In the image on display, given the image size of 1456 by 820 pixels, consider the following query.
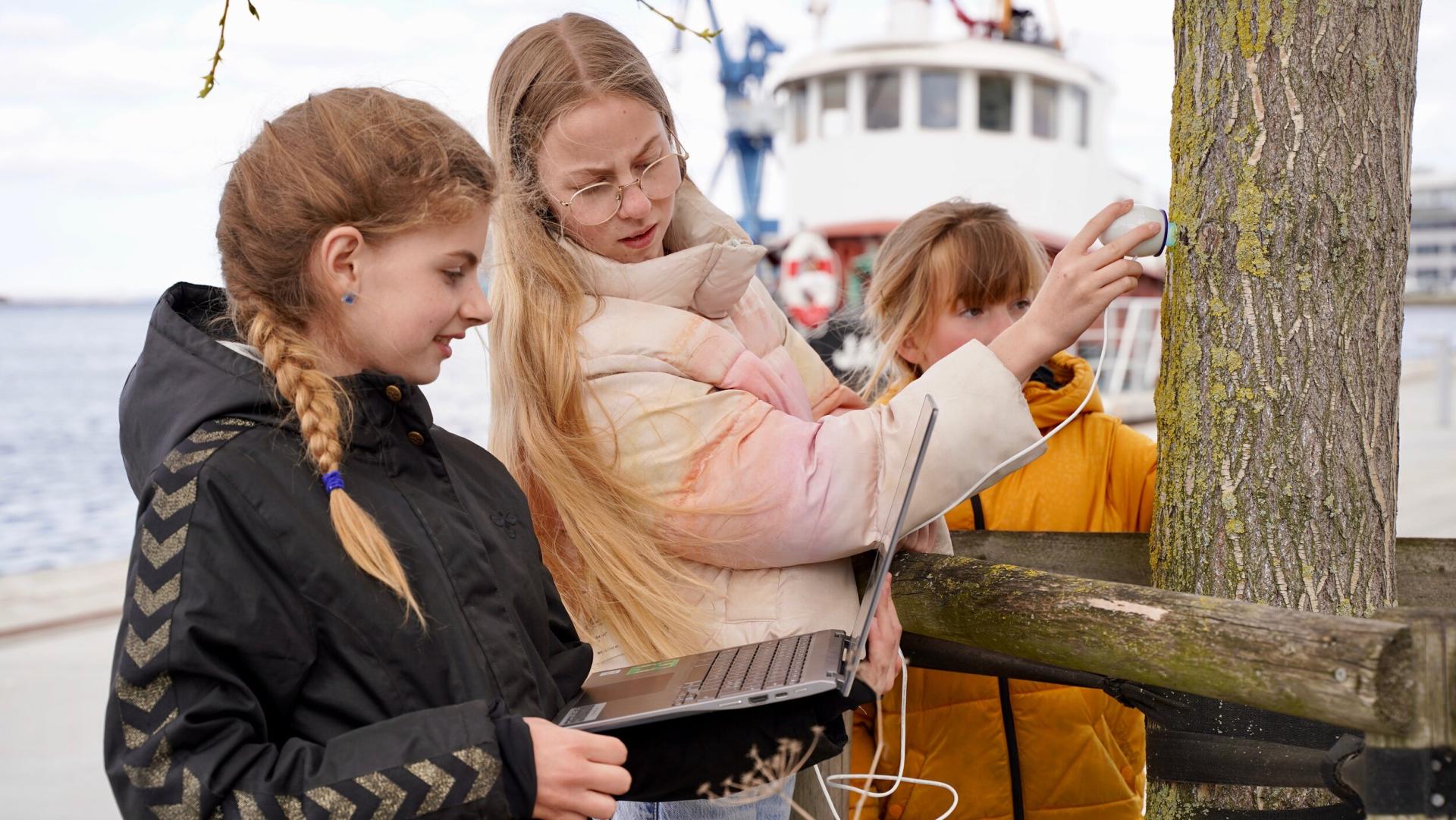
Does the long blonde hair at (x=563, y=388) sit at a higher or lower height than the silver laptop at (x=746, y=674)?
higher

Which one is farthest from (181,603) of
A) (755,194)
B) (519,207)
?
(755,194)

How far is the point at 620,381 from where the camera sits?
1.78 meters

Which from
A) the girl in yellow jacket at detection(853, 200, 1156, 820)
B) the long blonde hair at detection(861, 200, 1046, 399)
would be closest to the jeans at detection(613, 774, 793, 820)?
the girl in yellow jacket at detection(853, 200, 1156, 820)

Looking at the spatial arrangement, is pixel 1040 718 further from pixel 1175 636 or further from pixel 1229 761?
pixel 1175 636

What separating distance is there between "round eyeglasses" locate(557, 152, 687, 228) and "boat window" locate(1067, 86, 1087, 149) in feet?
55.2

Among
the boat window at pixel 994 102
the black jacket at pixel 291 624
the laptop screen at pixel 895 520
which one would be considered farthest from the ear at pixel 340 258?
the boat window at pixel 994 102

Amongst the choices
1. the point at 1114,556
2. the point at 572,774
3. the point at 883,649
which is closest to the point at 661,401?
the point at 883,649

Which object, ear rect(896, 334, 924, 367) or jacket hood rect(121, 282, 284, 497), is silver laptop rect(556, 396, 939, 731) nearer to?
jacket hood rect(121, 282, 284, 497)

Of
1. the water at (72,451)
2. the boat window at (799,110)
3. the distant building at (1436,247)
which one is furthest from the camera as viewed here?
the distant building at (1436,247)

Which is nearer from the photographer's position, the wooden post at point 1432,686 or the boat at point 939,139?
the wooden post at point 1432,686

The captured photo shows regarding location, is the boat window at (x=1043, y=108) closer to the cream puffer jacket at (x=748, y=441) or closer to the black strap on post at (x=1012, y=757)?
the black strap on post at (x=1012, y=757)

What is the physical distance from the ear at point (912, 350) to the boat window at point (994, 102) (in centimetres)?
1542

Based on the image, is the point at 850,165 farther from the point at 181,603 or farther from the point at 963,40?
the point at 181,603

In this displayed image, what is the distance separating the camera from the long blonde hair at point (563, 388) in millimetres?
1764
